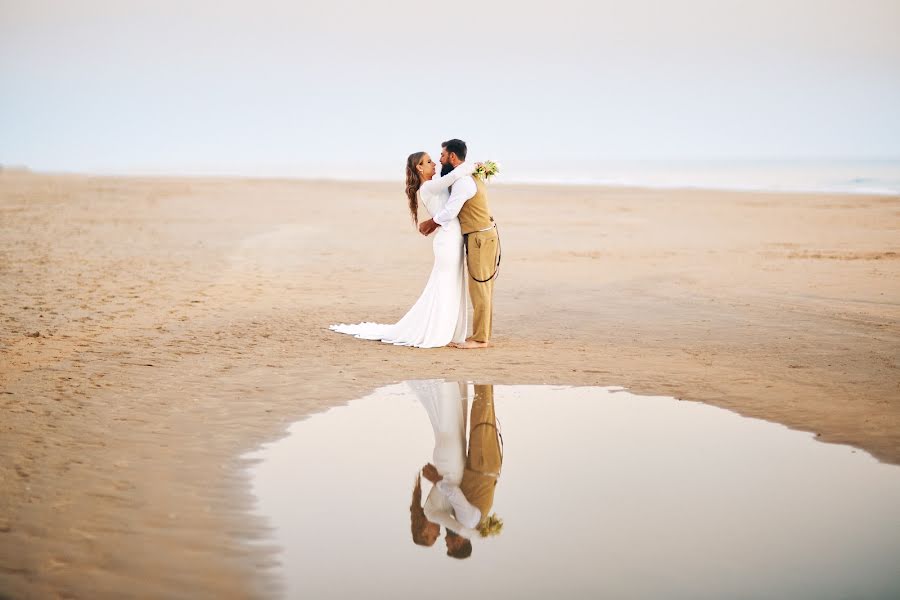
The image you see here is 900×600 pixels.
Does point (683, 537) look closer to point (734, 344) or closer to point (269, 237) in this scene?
point (734, 344)

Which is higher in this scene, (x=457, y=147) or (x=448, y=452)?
(x=457, y=147)

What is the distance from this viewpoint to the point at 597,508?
512 centimetres

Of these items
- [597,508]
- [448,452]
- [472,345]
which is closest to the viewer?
[597,508]

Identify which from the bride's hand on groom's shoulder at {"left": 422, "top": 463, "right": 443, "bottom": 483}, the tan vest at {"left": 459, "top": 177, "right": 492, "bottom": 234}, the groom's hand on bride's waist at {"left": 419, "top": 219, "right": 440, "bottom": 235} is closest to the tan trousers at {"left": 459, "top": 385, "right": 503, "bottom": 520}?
the bride's hand on groom's shoulder at {"left": 422, "top": 463, "right": 443, "bottom": 483}

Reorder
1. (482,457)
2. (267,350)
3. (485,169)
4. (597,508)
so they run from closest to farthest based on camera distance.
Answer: (597,508) → (482,457) → (267,350) → (485,169)

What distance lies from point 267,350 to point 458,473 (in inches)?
163

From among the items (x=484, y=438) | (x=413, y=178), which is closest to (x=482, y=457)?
(x=484, y=438)

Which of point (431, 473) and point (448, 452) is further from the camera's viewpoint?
point (448, 452)

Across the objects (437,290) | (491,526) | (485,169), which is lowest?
(491,526)

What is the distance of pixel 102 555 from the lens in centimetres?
452

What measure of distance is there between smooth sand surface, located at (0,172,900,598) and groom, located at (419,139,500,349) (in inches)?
15.5

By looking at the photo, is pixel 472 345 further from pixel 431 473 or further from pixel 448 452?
pixel 431 473

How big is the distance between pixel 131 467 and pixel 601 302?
8122 mm

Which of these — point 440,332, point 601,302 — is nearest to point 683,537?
point 440,332
